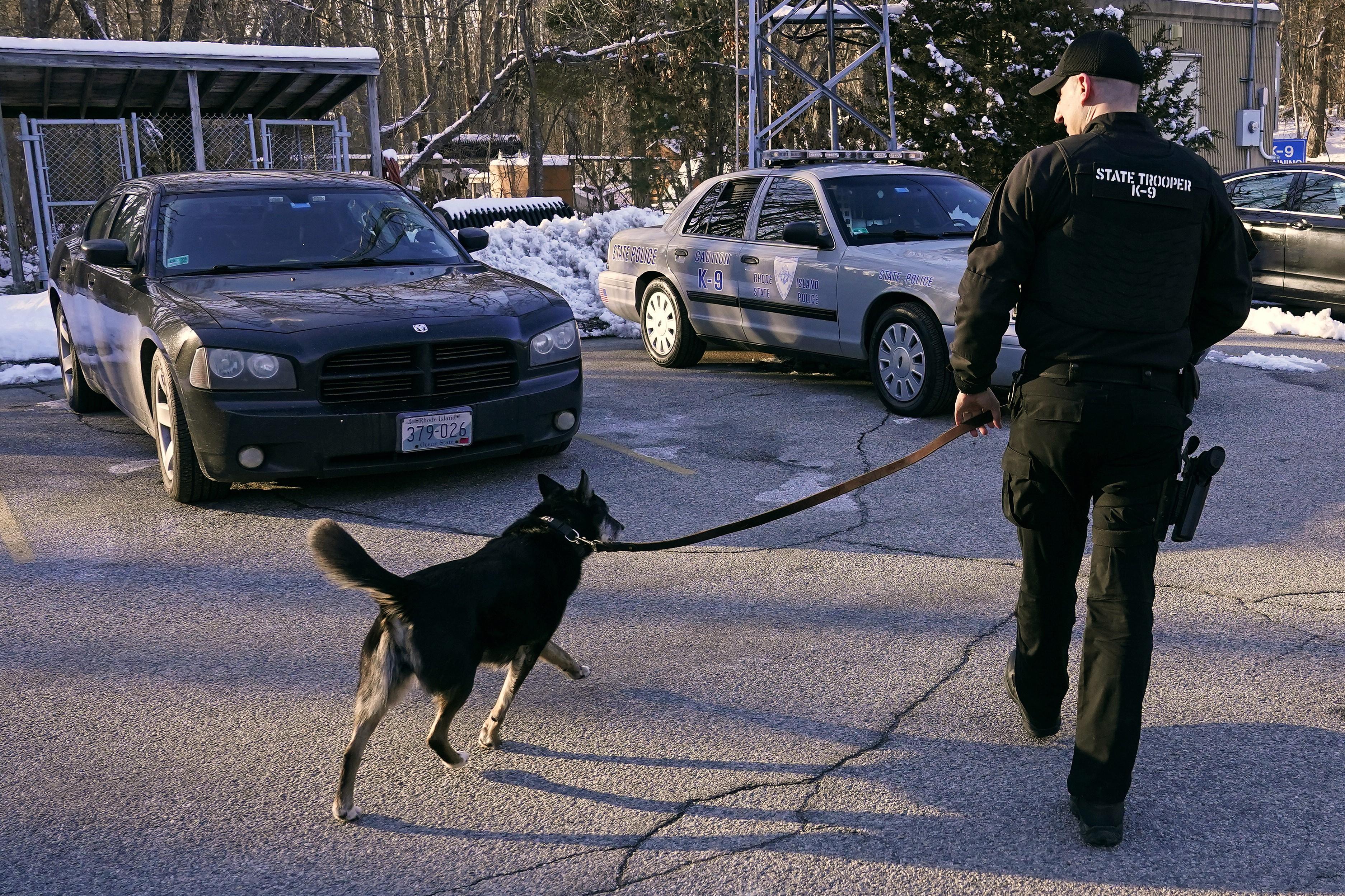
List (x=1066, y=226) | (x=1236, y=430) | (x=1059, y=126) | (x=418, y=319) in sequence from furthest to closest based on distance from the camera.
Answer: (x=1059, y=126), (x=1236, y=430), (x=418, y=319), (x=1066, y=226)

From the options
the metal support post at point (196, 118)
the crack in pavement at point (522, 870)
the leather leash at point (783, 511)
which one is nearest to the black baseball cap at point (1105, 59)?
the leather leash at point (783, 511)

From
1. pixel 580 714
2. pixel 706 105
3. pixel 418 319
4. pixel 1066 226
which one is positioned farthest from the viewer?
pixel 706 105

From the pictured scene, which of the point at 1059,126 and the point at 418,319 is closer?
the point at 418,319

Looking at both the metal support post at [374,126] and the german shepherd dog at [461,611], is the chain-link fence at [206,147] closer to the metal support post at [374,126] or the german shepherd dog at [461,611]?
the metal support post at [374,126]

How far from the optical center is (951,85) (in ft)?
52.0

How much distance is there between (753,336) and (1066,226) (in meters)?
6.26

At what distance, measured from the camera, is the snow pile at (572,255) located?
41.1ft

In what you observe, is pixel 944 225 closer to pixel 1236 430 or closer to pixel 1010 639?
pixel 1236 430

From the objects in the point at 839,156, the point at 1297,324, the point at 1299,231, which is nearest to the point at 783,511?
the point at 839,156

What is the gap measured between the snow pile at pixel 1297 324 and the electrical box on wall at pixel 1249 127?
41.1 ft

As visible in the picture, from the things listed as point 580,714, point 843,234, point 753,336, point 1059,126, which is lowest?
point 580,714

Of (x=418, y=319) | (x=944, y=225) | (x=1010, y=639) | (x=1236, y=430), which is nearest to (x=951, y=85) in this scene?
(x=944, y=225)

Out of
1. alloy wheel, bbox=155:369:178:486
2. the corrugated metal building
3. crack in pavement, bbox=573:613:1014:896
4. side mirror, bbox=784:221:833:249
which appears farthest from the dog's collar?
the corrugated metal building

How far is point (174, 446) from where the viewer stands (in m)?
6.07
